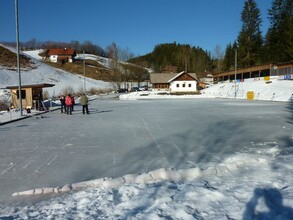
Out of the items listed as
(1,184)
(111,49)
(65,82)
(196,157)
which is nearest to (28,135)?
(1,184)

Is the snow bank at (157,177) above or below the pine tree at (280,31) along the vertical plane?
below

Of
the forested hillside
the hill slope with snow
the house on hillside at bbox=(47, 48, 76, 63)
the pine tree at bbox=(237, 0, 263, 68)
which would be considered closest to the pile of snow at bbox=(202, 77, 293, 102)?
the pine tree at bbox=(237, 0, 263, 68)

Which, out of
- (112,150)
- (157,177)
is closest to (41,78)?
(112,150)

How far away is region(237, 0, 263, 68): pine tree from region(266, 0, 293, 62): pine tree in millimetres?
3512

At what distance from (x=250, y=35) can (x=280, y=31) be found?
9.09 metres

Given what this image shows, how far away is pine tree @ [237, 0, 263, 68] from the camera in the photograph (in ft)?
244

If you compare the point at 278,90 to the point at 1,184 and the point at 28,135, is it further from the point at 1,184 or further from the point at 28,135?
the point at 1,184

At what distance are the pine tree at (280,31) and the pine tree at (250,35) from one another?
3.51 metres

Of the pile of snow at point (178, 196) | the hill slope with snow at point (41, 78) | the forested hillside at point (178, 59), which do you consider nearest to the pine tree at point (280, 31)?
the forested hillside at point (178, 59)

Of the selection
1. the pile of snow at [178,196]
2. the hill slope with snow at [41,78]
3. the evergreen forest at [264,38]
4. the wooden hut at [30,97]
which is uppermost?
the evergreen forest at [264,38]

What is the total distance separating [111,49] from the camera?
280 ft

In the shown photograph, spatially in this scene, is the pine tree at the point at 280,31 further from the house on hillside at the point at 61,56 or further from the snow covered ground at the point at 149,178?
the house on hillside at the point at 61,56

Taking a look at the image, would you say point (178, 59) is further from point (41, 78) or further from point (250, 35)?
point (41, 78)

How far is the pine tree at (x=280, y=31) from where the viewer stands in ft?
196
